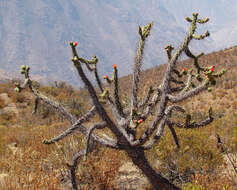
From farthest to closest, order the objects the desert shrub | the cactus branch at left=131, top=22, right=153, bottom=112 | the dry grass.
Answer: the desert shrub
the dry grass
the cactus branch at left=131, top=22, right=153, bottom=112

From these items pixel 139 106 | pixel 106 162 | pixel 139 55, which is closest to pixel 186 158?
pixel 106 162

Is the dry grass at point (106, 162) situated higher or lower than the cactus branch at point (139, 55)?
lower

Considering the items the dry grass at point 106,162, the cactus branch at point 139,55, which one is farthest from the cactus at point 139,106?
the dry grass at point 106,162

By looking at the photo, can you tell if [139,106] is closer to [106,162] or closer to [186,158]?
[106,162]

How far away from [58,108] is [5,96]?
17.8 m

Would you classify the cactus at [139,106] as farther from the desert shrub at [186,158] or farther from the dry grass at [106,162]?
the desert shrub at [186,158]

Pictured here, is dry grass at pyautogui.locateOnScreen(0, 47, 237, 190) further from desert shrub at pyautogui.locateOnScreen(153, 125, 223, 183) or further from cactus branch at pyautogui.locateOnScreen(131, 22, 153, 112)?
cactus branch at pyautogui.locateOnScreen(131, 22, 153, 112)

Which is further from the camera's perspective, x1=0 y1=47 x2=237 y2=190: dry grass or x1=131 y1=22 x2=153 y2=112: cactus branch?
x1=0 y1=47 x2=237 y2=190: dry grass

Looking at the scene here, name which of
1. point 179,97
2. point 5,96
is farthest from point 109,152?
point 5,96

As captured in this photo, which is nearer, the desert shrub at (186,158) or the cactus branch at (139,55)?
the cactus branch at (139,55)

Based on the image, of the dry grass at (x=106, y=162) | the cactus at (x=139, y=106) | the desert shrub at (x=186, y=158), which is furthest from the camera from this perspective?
the desert shrub at (x=186, y=158)

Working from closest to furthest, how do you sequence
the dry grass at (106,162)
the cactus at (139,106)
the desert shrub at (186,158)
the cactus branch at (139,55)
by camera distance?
the cactus at (139,106), the cactus branch at (139,55), the dry grass at (106,162), the desert shrub at (186,158)

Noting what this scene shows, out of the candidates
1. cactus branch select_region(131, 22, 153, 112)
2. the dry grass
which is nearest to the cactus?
cactus branch select_region(131, 22, 153, 112)

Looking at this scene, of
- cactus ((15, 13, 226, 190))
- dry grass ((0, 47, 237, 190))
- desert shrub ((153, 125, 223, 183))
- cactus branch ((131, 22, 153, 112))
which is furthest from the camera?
desert shrub ((153, 125, 223, 183))
